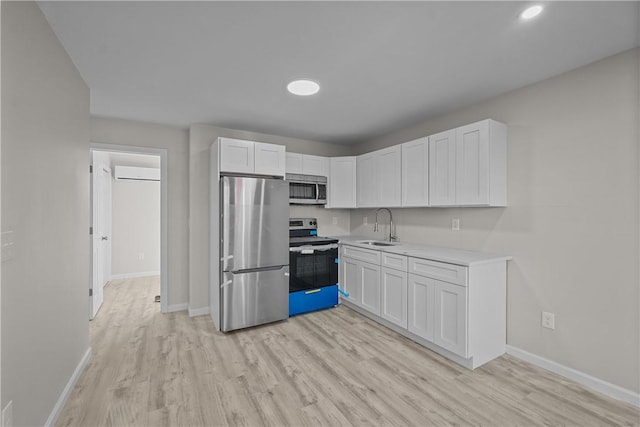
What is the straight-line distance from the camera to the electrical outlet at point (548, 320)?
235 centimetres

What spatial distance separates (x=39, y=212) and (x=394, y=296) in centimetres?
294

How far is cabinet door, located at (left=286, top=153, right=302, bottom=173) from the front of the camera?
3970 millimetres

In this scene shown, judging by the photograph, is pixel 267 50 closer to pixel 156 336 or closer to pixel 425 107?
pixel 425 107

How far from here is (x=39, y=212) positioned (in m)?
1.61

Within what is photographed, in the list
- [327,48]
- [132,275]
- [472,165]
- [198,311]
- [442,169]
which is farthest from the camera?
[132,275]

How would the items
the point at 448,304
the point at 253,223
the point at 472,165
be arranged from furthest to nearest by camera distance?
1. the point at 253,223
2. the point at 472,165
3. the point at 448,304

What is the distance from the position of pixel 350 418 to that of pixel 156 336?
2.28 meters

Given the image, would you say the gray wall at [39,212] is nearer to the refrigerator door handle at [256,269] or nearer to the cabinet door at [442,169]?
the refrigerator door handle at [256,269]

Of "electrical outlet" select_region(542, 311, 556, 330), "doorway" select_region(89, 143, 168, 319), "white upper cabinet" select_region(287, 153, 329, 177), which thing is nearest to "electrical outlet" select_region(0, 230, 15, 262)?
"white upper cabinet" select_region(287, 153, 329, 177)

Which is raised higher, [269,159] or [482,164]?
[269,159]

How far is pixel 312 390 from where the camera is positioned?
2104mm

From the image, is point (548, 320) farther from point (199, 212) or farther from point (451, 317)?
point (199, 212)

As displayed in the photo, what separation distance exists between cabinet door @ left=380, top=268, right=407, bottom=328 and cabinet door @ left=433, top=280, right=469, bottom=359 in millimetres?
381

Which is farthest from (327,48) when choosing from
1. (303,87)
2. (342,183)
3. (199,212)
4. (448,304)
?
(199,212)
